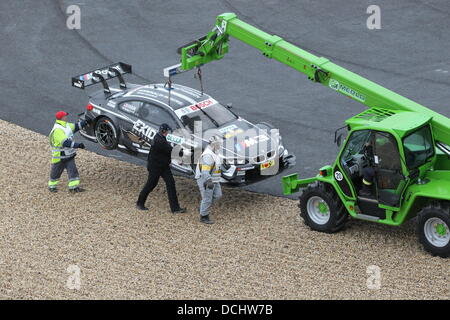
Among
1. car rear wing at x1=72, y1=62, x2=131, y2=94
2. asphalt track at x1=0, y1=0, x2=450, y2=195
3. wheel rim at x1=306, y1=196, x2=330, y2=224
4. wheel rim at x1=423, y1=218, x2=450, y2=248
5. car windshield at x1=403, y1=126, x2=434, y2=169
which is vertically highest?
car windshield at x1=403, y1=126, x2=434, y2=169

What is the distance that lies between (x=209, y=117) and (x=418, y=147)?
473 cm

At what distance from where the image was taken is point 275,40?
14039 mm

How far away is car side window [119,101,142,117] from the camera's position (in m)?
15.9

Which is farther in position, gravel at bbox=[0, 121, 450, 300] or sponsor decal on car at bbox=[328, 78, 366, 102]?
sponsor decal on car at bbox=[328, 78, 366, 102]

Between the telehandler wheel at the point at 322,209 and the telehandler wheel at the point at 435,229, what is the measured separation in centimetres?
145

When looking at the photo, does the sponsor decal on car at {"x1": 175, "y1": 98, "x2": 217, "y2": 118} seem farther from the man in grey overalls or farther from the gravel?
the gravel

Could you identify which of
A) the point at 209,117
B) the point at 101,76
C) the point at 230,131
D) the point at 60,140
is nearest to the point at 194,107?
the point at 209,117

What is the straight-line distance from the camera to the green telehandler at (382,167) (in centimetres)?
1237

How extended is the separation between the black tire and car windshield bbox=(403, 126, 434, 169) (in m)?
6.16

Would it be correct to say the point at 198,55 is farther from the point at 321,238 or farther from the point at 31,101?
the point at 31,101

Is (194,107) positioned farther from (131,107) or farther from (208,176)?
(208,176)

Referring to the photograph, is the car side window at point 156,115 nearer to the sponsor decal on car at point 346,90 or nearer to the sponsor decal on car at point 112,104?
the sponsor decal on car at point 112,104

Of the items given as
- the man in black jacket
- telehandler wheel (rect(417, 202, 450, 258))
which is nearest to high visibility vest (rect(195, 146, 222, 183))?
the man in black jacket

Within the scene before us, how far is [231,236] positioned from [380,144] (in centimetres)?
313
